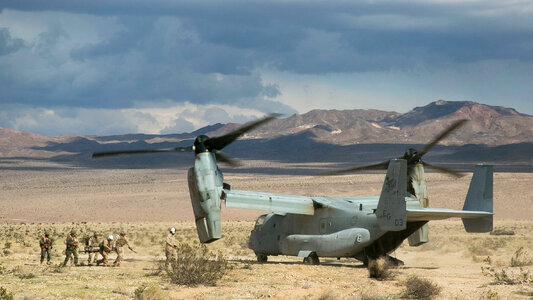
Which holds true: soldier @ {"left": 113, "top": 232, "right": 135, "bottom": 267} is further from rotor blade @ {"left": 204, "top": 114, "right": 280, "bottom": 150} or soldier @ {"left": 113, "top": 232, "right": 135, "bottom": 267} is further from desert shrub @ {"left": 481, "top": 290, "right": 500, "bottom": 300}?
desert shrub @ {"left": 481, "top": 290, "right": 500, "bottom": 300}

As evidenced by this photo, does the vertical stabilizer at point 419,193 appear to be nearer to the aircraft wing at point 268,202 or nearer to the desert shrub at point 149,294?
the aircraft wing at point 268,202

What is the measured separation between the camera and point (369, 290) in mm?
20078

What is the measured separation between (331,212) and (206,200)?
593 cm

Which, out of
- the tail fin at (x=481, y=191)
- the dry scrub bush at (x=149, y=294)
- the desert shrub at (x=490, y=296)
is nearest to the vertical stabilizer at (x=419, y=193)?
the tail fin at (x=481, y=191)

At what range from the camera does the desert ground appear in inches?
832

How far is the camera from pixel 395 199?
24781 mm

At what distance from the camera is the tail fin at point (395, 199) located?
80.9 ft

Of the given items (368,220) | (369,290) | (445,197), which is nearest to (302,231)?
(368,220)

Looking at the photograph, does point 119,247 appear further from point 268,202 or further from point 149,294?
point 149,294

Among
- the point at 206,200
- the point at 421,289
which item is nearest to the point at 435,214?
the point at 421,289

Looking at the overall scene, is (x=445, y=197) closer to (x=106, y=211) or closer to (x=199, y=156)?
(x=106, y=211)

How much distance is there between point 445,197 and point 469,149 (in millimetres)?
85804

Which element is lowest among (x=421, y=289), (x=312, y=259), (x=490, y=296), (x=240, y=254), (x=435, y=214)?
(x=240, y=254)

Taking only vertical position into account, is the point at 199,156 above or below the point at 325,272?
above
